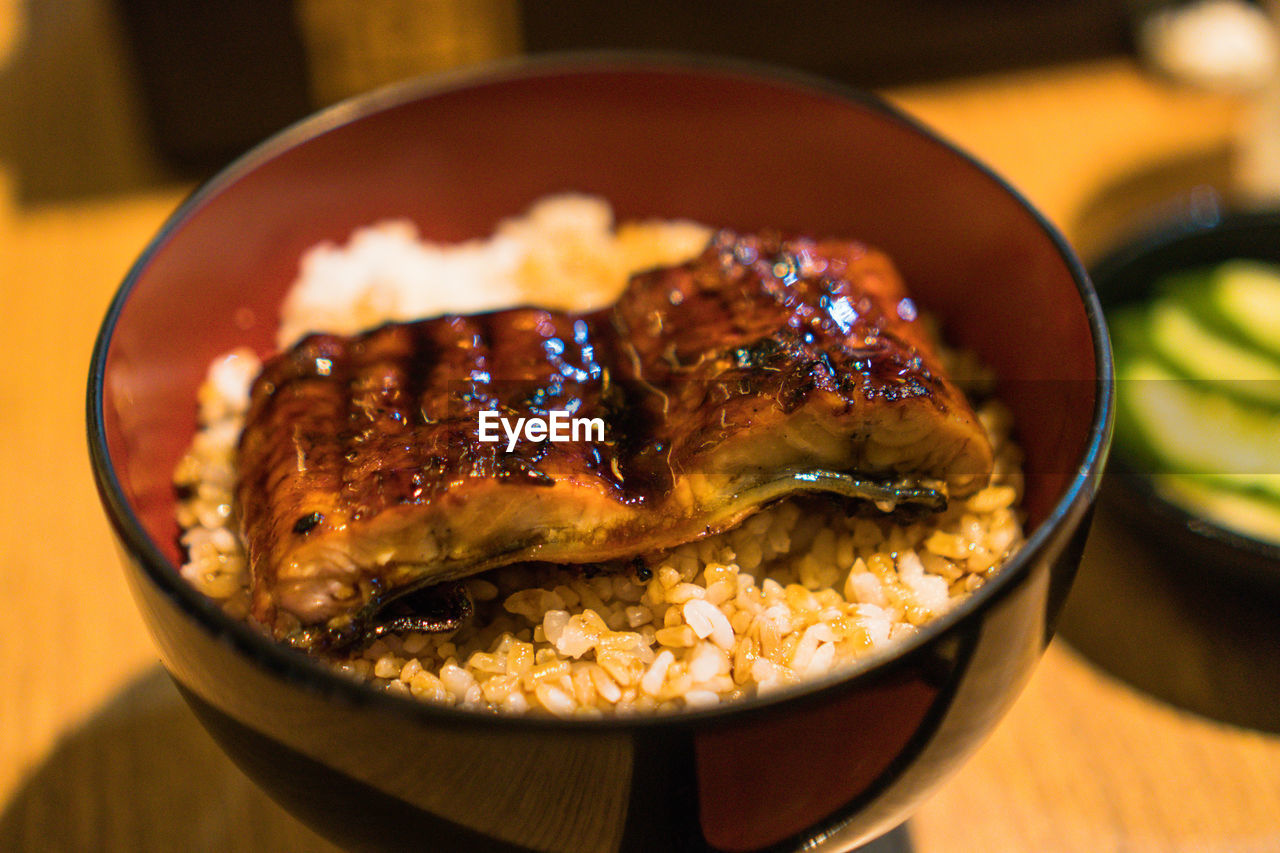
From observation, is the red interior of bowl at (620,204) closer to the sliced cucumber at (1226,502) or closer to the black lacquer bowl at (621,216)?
the black lacquer bowl at (621,216)

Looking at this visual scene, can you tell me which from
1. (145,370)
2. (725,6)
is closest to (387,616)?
(145,370)

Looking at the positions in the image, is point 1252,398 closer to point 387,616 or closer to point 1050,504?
point 1050,504

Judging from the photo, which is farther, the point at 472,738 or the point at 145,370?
the point at 145,370

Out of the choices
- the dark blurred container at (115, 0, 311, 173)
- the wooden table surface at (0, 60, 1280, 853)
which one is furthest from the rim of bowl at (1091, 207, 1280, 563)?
the dark blurred container at (115, 0, 311, 173)

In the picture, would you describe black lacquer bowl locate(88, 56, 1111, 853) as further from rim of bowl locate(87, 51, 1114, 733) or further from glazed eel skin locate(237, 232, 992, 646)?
glazed eel skin locate(237, 232, 992, 646)

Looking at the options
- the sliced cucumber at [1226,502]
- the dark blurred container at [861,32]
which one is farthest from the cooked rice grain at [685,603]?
the dark blurred container at [861,32]
